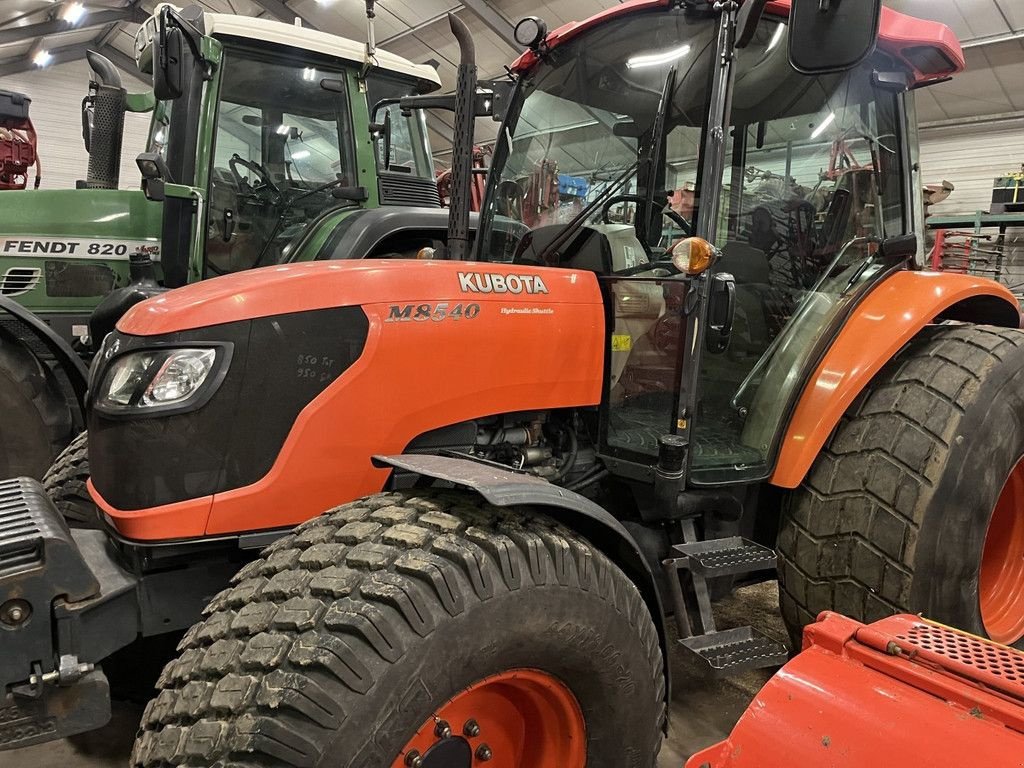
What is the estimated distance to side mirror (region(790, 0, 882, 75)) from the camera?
169cm

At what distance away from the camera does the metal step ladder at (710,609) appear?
195 cm

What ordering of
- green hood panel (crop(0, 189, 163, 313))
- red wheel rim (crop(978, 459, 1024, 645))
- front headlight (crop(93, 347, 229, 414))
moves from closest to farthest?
front headlight (crop(93, 347, 229, 414))
red wheel rim (crop(978, 459, 1024, 645))
green hood panel (crop(0, 189, 163, 313))

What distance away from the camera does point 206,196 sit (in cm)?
429

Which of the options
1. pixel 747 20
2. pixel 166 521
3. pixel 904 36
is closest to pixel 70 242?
pixel 166 521

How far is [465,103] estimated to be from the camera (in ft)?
7.59

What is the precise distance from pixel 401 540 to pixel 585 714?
1.98ft

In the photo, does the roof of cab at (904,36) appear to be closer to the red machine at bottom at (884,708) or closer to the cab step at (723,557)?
the cab step at (723,557)

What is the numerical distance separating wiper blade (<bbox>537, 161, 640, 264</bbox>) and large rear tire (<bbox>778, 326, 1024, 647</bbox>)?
1.04 m

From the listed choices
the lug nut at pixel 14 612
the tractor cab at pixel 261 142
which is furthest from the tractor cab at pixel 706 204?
the tractor cab at pixel 261 142

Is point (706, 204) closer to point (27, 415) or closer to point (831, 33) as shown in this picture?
point (831, 33)

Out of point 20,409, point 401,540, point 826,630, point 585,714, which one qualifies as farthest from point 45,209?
point 826,630

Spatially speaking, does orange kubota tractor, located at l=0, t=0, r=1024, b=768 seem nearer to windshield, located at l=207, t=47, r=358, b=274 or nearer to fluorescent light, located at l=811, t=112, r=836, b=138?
fluorescent light, located at l=811, t=112, r=836, b=138

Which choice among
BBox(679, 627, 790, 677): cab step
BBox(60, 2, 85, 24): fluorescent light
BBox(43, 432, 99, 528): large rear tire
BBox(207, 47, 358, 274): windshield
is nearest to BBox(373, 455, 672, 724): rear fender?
BBox(679, 627, 790, 677): cab step

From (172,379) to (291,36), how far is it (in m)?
3.47
